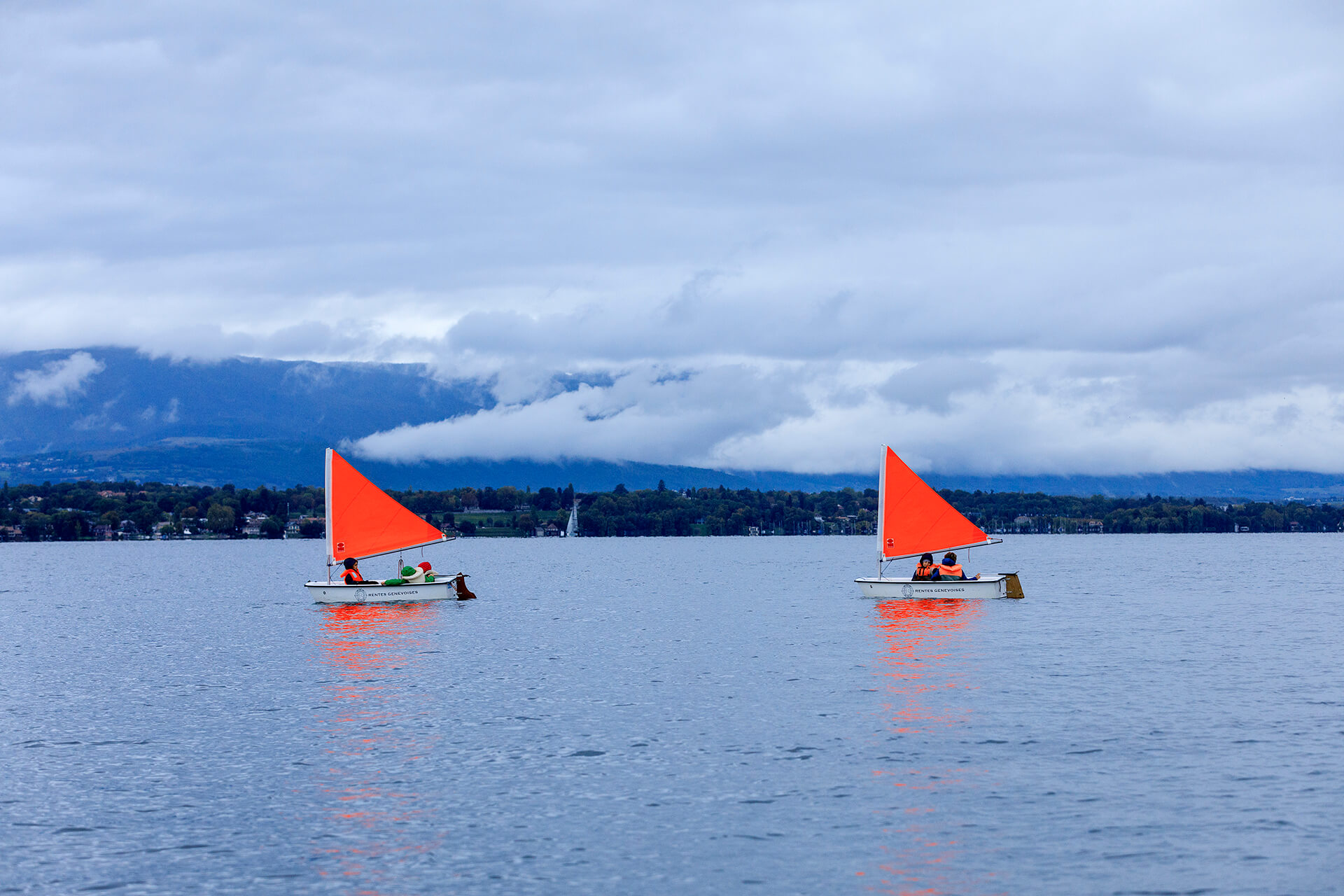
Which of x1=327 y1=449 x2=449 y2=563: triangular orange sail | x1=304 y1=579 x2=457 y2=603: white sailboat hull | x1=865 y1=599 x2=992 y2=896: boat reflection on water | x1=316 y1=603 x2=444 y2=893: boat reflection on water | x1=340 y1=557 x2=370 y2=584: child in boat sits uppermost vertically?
x1=327 y1=449 x2=449 y2=563: triangular orange sail

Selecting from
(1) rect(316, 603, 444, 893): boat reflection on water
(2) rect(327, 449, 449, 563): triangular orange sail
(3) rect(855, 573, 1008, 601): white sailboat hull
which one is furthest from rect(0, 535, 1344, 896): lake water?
(2) rect(327, 449, 449, 563): triangular orange sail

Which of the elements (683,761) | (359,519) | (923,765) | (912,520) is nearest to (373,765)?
(683,761)

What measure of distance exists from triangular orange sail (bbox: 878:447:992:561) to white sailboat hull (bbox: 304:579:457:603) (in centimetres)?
2563

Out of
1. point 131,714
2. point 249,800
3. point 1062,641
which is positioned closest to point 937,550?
point 1062,641

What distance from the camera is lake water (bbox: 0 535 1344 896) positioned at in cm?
2273

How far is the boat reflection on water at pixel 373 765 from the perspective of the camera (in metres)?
23.5

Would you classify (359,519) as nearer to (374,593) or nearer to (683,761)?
(374,593)

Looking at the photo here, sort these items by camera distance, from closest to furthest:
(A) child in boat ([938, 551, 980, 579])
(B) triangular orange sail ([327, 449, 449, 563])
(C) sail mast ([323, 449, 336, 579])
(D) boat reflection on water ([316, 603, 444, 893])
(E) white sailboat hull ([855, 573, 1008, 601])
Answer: (D) boat reflection on water ([316, 603, 444, 893]) → (E) white sailboat hull ([855, 573, 1008, 601]) → (A) child in boat ([938, 551, 980, 579]) → (C) sail mast ([323, 449, 336, 579]) → (B) triangular orange sail ([327, 449, 449, 563])

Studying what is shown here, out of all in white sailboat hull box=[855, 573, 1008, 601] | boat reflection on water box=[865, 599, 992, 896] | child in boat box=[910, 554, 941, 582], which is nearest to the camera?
boat reflection on water box=[865, 599, 992, 896]

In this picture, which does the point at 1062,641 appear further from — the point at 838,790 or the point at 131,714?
the point at 131,714

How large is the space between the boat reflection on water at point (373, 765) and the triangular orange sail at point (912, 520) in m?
26.9

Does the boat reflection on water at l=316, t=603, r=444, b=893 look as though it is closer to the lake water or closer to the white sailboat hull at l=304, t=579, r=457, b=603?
the lake water

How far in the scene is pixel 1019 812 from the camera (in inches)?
1017

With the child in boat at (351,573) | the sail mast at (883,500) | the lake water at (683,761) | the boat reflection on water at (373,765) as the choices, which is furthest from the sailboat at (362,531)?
the sail mast at (883,500)
